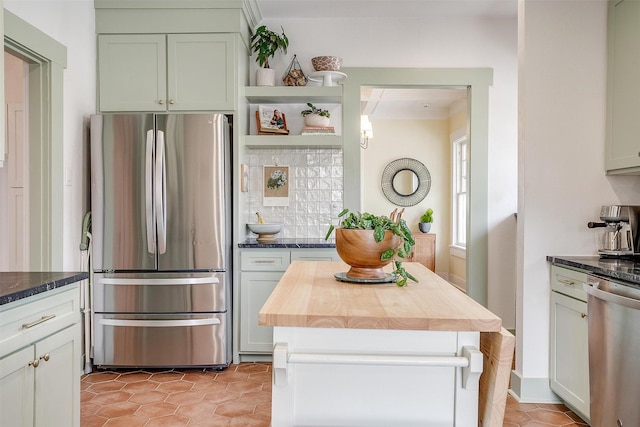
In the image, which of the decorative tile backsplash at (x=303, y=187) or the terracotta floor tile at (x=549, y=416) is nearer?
the terracotta floor tile at (x=549, y=416)

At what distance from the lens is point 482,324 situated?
1.19 metres

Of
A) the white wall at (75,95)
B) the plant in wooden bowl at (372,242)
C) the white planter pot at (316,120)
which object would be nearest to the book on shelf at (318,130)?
the white planter pot at (316,120)

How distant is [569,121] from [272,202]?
2.30 meters

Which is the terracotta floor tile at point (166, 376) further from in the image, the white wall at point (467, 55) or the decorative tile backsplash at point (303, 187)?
the white wall at point (467, 55)

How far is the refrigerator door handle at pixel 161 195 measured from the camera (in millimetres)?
3158

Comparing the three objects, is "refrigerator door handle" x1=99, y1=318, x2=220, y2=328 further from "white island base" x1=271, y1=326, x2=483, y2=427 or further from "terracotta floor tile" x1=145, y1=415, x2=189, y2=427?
"white island base" x1=271, y1=326, x2=483, y2=427

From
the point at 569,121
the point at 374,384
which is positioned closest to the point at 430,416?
the point at 374,384

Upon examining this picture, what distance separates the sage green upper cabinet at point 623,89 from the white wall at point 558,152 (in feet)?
0.18

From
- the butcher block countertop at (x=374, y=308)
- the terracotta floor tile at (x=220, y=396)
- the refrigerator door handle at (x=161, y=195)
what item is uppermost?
the refrigerator door handle at (x=161, y=195)

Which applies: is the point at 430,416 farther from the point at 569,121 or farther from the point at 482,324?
the point at 569,121

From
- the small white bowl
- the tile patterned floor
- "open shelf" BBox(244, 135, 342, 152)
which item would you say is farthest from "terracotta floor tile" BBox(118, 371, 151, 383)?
"open shelf" BBox(244, 135, 342, 152)

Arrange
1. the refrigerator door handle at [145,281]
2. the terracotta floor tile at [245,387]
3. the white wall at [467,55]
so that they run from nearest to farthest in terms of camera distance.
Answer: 1. the terracotta floor tile at [245,387]
2. the refrigerator door handle at [145,281]
3. the white wall at [467,55]

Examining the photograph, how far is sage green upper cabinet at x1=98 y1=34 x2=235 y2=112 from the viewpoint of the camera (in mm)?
3396

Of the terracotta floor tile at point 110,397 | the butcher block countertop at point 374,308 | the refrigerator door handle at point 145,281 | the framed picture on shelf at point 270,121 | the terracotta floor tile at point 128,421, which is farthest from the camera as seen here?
the framed picture on shelf at point 270,121
